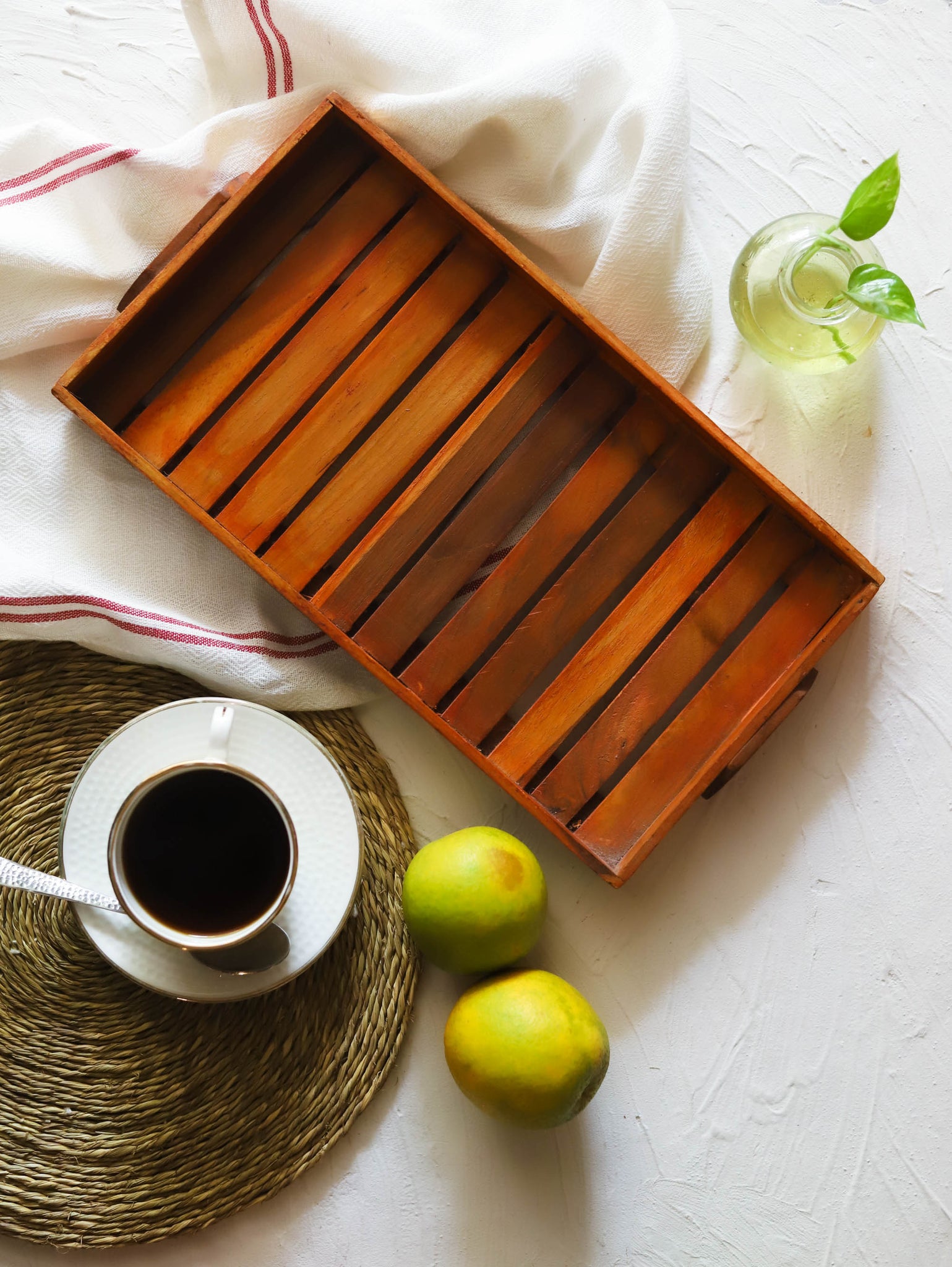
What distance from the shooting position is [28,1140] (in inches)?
28.8

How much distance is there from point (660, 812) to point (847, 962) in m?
0.21

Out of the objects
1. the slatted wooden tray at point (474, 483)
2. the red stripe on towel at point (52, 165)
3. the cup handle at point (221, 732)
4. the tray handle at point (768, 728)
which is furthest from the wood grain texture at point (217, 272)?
the tray handle at point (768, 728)

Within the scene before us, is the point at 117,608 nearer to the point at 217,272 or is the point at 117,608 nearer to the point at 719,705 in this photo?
the point at 217,272

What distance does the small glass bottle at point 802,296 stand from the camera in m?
0.73

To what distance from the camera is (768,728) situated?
737mm

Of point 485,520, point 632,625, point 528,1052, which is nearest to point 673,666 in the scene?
point 632,625

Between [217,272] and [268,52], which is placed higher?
[268,52]

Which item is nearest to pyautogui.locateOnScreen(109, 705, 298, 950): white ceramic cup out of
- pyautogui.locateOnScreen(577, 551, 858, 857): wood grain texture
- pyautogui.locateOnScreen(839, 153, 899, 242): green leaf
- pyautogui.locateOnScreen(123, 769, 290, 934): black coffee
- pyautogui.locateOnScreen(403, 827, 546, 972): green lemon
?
pyautogui.locateOnScreen(123, 769, 290, 934): black coffee

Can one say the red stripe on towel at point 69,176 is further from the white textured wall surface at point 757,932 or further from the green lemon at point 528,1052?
the green lemon at point 528,1052

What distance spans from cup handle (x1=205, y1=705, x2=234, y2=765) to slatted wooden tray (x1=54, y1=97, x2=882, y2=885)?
3.7 inches

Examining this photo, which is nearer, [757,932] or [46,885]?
[46,885]

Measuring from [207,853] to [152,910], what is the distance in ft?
0.15

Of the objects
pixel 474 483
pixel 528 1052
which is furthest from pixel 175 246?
pixel 528 1052

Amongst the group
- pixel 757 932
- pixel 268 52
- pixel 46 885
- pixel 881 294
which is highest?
A: pixel 881 294
